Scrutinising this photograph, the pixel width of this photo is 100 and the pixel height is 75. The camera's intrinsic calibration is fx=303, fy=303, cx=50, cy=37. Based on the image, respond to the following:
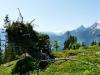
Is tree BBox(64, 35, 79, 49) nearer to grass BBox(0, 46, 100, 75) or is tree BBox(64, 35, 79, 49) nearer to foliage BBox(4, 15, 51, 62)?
foliage BBox(4, 15, 51, 62)

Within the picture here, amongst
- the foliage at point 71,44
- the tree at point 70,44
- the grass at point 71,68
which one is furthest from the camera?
the tree at point 70,44

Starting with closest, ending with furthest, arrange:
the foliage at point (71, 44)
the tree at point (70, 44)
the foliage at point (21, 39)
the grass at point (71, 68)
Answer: the grass at point (71, 68), the foliage at point (21, 39), the foliage at point (71, 44), the tree at point (70, 44)

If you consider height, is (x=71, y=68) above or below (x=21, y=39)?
below

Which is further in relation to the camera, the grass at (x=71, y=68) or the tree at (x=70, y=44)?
the tree at (x=70, y=44)

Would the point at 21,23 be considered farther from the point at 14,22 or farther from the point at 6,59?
the point at 6,59

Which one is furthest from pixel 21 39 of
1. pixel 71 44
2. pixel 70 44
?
pixel 71 44

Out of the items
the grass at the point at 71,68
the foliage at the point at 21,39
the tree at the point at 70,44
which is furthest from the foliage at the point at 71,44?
the grass at the point at 71,68

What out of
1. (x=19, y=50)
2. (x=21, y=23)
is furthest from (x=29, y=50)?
(x=21, y=23)

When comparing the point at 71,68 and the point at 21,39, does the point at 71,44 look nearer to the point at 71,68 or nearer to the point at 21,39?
the point at 21,39

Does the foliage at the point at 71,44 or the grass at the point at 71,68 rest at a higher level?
the foliage at the point at 71,44

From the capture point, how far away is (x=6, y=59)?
35.2 meters

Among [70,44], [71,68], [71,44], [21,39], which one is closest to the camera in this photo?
[71,68]

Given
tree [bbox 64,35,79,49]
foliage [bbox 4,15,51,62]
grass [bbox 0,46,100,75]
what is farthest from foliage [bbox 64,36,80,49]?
grass [bbox 0,46,100,75]

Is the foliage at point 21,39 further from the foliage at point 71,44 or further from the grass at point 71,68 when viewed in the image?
the foliage at point 71,44
